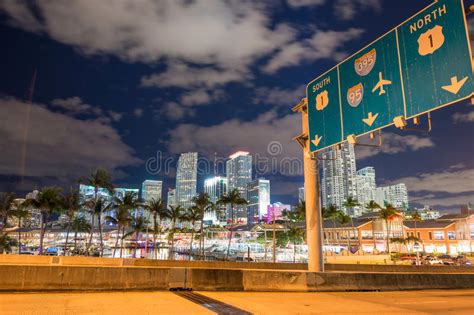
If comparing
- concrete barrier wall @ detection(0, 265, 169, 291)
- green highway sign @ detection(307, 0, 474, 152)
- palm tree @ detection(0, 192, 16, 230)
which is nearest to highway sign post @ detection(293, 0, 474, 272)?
green highway sign @ detection(307, 0, 474, 152)

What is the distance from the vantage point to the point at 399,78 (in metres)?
11.6

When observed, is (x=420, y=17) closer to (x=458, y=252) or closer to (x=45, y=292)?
(x=45, y=292)

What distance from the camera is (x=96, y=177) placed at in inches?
3147

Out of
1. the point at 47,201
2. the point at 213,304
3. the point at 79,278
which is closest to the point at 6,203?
the point at 47,201

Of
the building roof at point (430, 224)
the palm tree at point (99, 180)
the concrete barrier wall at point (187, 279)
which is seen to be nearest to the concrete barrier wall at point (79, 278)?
the concrete barrier wall at point (187, 279)

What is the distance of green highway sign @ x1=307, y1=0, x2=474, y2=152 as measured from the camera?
387 inches

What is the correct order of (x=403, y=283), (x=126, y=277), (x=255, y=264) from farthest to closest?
(x=255, y=264), (x=403, y=283), (x=126, y=277)

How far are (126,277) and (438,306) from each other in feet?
36.2

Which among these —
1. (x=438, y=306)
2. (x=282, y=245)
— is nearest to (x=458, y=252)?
(x=282, y=245)

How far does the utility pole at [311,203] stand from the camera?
1672 centimetres

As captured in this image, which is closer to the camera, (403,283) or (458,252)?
(403,283)

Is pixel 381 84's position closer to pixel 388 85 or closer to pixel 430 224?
pixel 388 85

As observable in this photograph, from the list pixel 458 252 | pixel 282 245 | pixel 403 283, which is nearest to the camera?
pixel 403 283

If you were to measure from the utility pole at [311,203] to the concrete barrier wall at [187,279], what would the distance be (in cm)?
80
